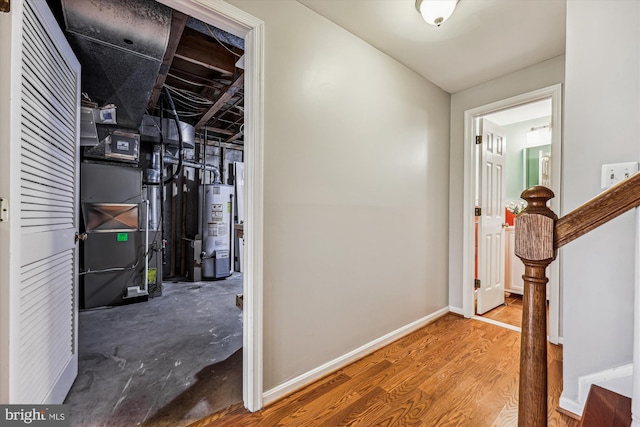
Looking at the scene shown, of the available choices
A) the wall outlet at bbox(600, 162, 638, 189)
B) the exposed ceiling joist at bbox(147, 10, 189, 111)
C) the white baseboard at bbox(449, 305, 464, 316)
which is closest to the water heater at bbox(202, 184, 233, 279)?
the exposed ceiling joist at bbox(147, 10, 189, 111)

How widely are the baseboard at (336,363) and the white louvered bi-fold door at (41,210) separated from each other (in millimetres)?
Answer: 1097

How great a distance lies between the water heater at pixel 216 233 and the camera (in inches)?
179

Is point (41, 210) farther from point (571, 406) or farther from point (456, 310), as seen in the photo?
point (456, 310)

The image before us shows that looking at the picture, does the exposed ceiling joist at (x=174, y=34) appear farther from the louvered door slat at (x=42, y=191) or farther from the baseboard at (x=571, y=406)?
the baseboard at (x=571, y=406)

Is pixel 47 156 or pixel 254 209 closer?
pixel 47 156

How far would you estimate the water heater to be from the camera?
4.56 m

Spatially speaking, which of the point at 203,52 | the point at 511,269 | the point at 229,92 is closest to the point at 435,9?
the point at 203,52

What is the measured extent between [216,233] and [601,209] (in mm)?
4707

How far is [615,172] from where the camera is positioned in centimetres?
135

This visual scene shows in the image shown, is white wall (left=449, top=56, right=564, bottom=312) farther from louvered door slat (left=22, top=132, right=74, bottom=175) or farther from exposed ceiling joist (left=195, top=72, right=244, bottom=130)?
louvered door slat (left=22, top=132, right=74, bottom=175)

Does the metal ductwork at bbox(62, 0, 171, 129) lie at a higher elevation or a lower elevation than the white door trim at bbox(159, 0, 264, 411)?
higher

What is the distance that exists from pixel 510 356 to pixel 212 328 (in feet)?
8.41

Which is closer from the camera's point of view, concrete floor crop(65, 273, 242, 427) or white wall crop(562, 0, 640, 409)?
white wall crop(562, 0, 640, 409)

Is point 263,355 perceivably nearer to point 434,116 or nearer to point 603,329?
point 603,329
